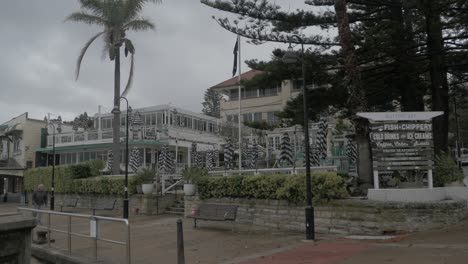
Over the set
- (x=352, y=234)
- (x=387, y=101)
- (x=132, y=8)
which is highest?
(x=132, y=8)

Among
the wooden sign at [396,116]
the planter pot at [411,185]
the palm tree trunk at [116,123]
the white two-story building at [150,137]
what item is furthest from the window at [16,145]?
the planter pot at [411,185]

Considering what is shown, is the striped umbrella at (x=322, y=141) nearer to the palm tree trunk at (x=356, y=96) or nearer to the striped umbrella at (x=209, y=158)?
the palm tree trunk at (x=356, y=96)

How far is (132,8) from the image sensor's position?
102 ft

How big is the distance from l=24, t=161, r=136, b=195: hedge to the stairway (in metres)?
2.43

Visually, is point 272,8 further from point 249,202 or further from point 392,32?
point 249,202

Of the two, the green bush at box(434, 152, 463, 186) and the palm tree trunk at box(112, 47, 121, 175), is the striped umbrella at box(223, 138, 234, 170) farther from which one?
the green bush at box(434, 152, 463, 186)

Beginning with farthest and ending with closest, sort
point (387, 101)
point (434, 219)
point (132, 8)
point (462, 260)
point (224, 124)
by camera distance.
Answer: point (224, 124), point (132, 8), point (387, 101), point (434, 219), point (462, 260)

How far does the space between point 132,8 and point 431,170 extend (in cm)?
2318

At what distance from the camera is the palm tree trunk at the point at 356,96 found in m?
15.8

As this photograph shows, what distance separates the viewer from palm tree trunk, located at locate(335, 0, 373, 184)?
1578 centimetres

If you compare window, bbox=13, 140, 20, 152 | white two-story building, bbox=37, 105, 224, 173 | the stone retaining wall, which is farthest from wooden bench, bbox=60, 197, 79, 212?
window, bbox=13, 140, 20, 152

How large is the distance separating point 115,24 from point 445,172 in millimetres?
23148

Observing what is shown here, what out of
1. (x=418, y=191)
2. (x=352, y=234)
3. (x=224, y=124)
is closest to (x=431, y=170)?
(x=418, y=191)

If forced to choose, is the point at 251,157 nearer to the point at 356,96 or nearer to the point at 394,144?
the point at 356,96
